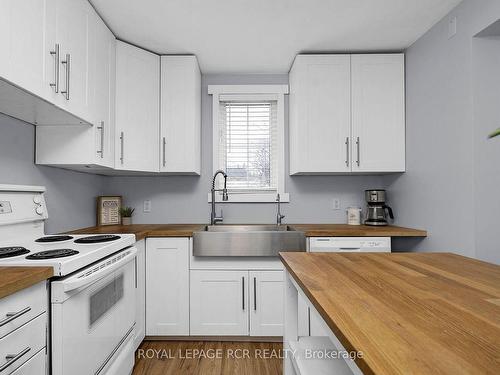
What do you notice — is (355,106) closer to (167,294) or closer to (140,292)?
(167,294)

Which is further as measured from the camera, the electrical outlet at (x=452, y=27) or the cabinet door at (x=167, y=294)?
the cabinet door at (x=167, y=294)

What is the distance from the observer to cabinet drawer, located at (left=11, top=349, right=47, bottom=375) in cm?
92

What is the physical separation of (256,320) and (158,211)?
1.38 meters

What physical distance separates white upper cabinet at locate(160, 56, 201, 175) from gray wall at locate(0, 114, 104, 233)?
28.5 inches

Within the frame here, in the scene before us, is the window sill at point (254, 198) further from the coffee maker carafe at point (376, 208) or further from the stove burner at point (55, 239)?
the stove burner at point (55, 239)

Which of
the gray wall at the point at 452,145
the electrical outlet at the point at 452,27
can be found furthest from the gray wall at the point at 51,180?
the electrical outlet at the point at 452,27

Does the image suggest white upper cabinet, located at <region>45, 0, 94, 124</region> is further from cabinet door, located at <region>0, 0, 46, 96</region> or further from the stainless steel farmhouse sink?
the stainless steel farmhouse sink

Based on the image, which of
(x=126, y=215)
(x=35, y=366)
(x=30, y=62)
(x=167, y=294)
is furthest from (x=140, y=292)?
(x=30, y=62)

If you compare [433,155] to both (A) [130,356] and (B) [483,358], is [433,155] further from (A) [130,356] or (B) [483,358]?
(A) [130,356]

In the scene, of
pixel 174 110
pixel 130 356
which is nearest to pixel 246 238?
pixel 130 356

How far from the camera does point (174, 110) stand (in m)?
2.45

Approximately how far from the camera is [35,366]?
0.98 metres

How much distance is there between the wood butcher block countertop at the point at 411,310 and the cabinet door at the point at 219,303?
3.80 feet

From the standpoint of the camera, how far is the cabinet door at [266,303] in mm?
2160
